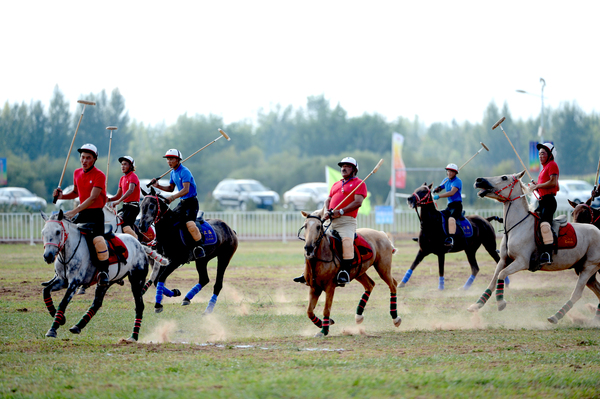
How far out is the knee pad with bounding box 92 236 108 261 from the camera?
919 centimetres

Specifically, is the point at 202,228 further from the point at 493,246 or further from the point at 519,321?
the point at 493,246

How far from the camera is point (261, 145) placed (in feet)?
293

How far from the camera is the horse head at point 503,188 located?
12.0 metres

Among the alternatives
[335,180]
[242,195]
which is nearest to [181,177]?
[335,180]

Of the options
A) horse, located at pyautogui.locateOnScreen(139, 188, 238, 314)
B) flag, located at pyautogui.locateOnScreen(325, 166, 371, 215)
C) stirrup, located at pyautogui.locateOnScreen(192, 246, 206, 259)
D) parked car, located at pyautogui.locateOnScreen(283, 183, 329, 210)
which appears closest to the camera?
horse, located at pyautogui.locateOnScreen(139, 188, 238, 314)

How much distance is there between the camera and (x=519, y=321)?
11.7 m

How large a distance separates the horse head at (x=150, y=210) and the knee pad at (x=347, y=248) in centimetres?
361

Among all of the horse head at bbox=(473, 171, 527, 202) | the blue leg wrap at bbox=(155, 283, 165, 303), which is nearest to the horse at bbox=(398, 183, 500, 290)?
the horse head at bbox=(473, 171, 527, 202)

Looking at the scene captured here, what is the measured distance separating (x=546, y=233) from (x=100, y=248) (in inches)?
303

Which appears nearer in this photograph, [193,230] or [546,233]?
[546,233]

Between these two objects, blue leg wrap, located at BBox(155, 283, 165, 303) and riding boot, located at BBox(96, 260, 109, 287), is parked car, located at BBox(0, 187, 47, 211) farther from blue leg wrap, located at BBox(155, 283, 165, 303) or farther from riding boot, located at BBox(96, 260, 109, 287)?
riding boot, located at BBox(96, 260, 109, 287)

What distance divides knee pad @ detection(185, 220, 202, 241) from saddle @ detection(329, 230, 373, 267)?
129 inches

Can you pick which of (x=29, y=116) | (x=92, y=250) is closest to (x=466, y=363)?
(x=92, y=250)

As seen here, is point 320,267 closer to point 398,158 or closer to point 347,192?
point 347,192
